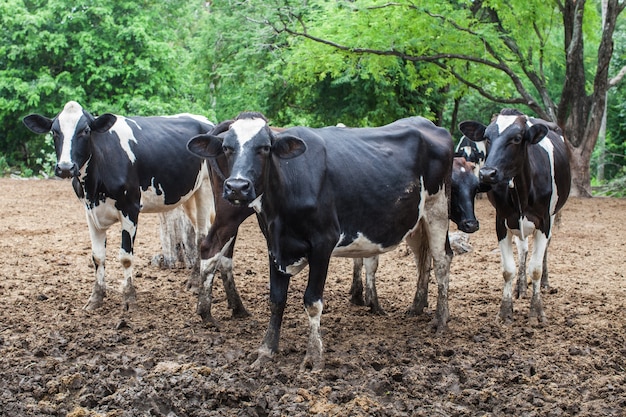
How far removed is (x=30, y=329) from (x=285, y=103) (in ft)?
50.3

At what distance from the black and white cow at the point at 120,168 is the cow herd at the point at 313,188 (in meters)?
0.01

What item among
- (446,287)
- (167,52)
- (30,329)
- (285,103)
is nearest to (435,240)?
(446,287)

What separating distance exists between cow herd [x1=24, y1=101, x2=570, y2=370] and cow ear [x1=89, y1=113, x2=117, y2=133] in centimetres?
1

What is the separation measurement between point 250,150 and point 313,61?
433 inches

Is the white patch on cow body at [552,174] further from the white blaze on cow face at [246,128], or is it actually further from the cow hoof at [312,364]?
the white blaze on cow face at [246,128]

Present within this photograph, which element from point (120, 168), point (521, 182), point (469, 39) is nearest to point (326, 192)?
point (521, 182)

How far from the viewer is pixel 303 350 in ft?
20.7

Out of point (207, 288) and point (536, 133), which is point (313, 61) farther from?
point (207, 288)

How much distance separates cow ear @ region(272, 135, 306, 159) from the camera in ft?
18.8

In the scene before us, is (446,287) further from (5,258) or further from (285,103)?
(285,103)

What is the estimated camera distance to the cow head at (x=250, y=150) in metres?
5.39

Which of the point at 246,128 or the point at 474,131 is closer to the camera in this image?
the point at 246,128

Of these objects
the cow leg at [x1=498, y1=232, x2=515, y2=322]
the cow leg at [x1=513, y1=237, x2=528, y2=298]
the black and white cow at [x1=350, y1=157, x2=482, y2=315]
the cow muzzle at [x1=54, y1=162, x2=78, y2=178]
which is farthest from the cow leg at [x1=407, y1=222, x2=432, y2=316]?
the cow muzzle at [x1=54, y1=162, x2=78, y2=178]

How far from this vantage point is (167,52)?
24047 millimetres
